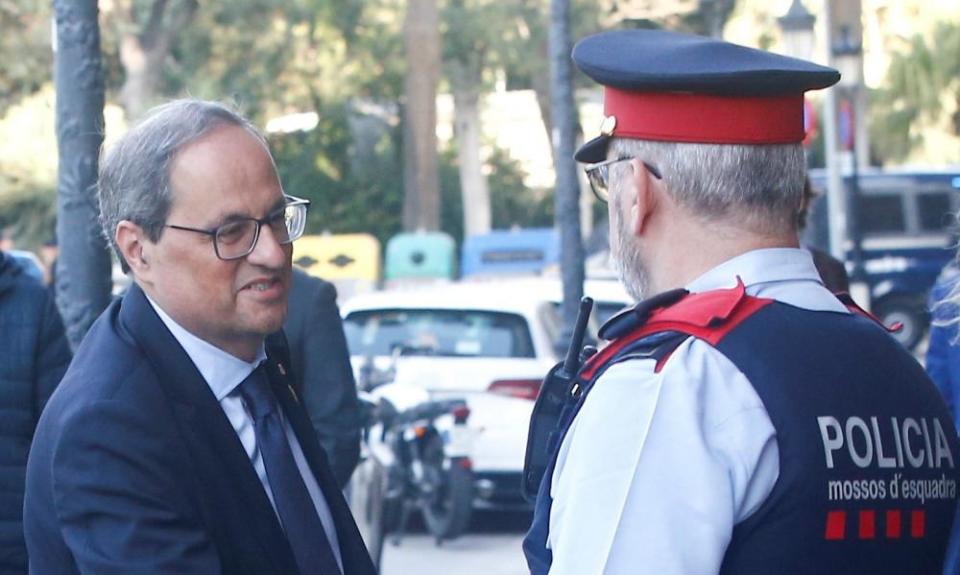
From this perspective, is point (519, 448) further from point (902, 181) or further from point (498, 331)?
point (902, 181)

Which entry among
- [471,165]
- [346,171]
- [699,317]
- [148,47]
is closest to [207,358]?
[699,317]

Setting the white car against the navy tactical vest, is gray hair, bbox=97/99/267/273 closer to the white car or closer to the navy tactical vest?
the navy tactical vest

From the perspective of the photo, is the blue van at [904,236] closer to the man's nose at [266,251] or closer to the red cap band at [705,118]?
the man's nose at [266,251]

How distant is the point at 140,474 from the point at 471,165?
3343 centimetres

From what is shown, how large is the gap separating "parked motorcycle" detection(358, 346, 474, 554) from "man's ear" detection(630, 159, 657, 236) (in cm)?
782

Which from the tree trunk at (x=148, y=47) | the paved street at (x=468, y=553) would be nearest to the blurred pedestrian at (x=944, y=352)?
the paved street at (x=468, y=553)

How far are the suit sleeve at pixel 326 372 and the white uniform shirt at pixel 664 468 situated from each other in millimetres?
3480

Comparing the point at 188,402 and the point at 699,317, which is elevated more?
the point at 699,317

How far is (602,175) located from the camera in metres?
2.36

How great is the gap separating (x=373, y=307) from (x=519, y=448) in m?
1.38

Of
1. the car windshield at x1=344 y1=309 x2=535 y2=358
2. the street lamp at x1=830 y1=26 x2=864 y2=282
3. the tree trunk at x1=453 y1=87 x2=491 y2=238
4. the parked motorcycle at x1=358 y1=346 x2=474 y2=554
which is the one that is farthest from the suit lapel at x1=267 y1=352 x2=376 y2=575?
the tree trunk at x1=453 y1=87 x2=491 y2=238

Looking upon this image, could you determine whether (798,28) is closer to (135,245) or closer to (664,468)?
(135,245)

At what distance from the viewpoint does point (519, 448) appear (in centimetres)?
1052

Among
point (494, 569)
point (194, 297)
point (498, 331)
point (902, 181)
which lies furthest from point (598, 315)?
point (902, 181)
